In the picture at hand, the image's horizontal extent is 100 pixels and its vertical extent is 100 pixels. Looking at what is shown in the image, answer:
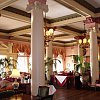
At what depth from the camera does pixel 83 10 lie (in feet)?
24.5

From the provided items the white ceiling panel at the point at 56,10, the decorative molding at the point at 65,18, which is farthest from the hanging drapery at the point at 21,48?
the white ceiling panel at the point at 56,10

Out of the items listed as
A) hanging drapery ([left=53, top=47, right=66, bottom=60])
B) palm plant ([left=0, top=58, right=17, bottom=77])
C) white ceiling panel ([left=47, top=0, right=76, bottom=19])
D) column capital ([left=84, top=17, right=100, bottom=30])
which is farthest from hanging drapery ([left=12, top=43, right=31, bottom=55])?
column capital ([left=84, top=17, right=100, bottom=30])

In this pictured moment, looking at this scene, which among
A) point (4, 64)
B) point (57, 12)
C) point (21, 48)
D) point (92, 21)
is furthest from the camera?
point (21, 48)

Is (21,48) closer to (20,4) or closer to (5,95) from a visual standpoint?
(20,4)

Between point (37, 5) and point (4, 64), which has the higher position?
point (37, 5)

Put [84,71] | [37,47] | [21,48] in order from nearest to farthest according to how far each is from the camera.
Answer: [37,47]
[84,71]
[21,48]

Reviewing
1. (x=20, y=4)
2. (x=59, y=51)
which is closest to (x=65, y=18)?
(x=20, y=4)

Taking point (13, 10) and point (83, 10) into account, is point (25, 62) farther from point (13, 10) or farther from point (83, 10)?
point (83, 10)

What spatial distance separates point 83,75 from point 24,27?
4.55 metres

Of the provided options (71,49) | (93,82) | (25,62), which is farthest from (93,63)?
(71,49)

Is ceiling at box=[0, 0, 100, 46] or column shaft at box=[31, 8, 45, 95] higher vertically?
ceiling at box=[0, 0, 100, 46]

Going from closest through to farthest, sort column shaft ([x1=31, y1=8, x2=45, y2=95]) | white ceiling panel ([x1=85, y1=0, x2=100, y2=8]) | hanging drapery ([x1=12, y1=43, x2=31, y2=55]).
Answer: column shaft ([x1=31, y1=8, x2=45, y2=95])
white ceiling panel ([x1=85, y1=0, x2=100, y2=8])
hanging drapery ([x1=12, y1=43, x2=31, y2=55])

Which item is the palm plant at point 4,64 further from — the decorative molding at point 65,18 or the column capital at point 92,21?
the column capital at point 92,21

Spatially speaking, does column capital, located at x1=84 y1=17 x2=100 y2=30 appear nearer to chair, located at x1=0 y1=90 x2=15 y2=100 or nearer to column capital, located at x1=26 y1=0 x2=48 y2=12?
column capital, located at x1=26 y1=0 x2=48 y2=12
